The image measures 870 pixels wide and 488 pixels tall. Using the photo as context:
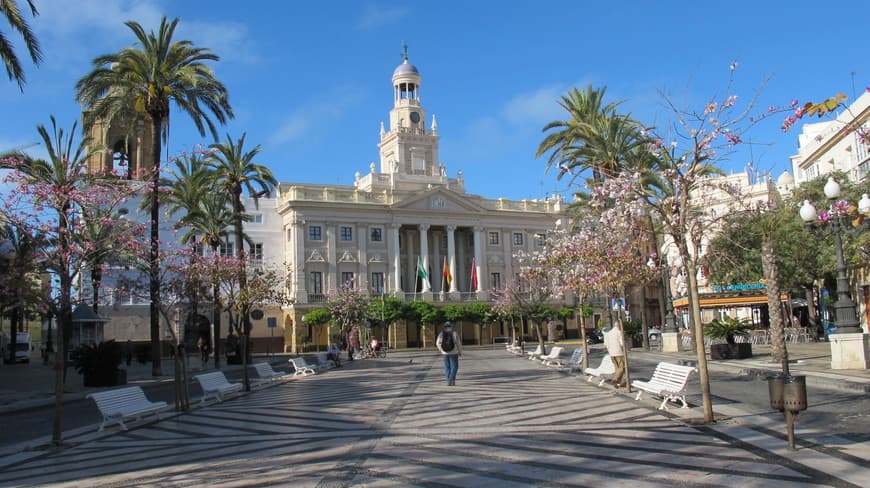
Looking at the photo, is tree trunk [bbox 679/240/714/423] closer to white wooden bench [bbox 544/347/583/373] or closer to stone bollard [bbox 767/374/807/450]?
stone bollard [bbox 767/374/807/450]

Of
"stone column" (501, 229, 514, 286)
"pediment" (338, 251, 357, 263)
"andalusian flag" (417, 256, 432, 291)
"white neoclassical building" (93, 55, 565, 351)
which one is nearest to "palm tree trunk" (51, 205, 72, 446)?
"white neoclassical building" (93, 55, 565, 351)

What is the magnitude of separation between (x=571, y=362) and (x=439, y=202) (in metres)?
45.6

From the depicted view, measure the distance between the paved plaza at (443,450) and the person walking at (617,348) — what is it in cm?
161

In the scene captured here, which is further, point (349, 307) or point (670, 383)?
point (349, 307)

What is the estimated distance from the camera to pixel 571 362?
986 inches

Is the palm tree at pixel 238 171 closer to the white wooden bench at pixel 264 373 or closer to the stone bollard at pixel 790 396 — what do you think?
the white wooden bench at pixel 264 373

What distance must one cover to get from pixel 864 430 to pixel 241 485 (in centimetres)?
819

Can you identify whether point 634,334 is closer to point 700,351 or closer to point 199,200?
point 199,200

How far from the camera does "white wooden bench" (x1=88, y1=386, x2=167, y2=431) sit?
13.0 metres

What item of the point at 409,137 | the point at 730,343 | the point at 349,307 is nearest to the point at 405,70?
the point at 409,137

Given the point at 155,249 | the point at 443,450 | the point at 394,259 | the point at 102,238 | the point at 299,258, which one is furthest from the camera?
the point at 394,259

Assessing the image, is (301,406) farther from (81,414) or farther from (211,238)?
(211,238)

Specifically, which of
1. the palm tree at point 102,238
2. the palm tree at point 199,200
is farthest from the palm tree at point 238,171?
the palm tree at point 102,238

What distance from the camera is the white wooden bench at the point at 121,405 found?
12992 millimetres
